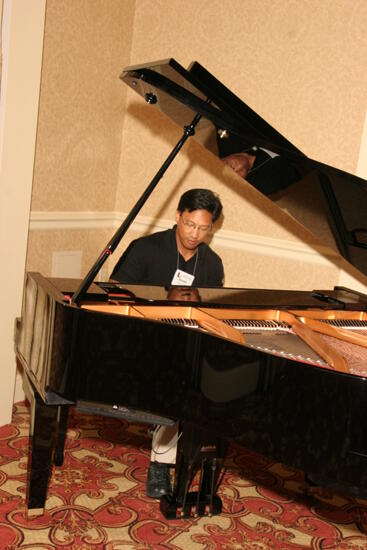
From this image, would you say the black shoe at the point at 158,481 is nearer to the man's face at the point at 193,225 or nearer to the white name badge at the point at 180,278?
the white name badge at the point at 180,278

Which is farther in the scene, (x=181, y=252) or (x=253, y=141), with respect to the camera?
(x=181, y=252)

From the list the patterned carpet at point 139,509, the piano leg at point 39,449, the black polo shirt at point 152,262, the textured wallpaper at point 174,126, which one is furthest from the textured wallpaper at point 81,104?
the piano leg at point 39,449

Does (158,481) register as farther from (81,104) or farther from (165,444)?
(81,104)

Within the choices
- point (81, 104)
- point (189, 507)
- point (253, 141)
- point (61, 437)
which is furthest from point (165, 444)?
point (81, 104)

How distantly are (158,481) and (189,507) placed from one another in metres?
0.19

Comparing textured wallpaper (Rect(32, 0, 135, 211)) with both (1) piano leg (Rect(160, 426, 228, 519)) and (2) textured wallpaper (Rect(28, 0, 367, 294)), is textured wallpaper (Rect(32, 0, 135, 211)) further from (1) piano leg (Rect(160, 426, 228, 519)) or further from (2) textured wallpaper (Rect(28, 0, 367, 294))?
(1) piano leg (Rect(160, 426, 228, 519))

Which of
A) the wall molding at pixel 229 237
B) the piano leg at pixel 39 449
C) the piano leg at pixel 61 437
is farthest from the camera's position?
the wall molding at pixel 229 237

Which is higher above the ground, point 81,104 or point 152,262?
point 81,104

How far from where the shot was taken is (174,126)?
3816mm

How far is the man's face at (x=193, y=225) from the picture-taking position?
9.56 ft

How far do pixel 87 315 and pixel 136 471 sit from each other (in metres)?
1.12

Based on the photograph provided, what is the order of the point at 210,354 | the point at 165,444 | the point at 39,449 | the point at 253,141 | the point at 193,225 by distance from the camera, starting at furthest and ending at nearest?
1. the point at 193,225
2. the point at 165,444
3. the point at 39,449
4. the point at 253,141
5. the point at 210,354

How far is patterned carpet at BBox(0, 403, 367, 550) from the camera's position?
231cm

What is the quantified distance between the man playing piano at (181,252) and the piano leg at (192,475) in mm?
790
